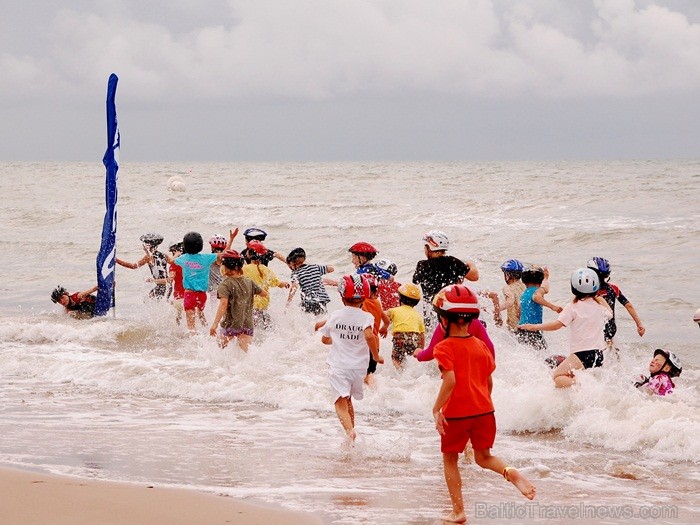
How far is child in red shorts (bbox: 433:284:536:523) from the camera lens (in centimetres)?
572

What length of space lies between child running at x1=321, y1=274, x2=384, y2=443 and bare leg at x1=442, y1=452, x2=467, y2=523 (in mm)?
1953

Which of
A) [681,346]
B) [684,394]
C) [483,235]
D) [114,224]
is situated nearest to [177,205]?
[483,235]

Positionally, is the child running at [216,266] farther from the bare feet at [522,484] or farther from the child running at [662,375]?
the bare feet at [522,484]

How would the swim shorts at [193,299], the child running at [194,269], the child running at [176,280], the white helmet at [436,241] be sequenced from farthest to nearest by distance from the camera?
the child running at [176,280]
the swim shorts at [193,299]
the child running at [194,269]
the white helmet at [436,241]

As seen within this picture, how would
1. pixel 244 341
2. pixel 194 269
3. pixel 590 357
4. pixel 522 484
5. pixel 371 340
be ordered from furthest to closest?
pixel 194 269 → pixel 244 341 → pixel 590 357 → pixel 371 340 → pixel 522 484

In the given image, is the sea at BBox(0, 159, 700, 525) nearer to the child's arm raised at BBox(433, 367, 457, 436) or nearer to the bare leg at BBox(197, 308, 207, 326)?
the bare leg at BBox(197, 308, 207, 326)

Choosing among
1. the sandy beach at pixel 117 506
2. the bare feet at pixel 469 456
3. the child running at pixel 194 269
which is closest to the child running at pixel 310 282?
the child running at pixel 194 269

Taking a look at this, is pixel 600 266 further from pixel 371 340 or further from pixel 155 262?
pixel 155 262

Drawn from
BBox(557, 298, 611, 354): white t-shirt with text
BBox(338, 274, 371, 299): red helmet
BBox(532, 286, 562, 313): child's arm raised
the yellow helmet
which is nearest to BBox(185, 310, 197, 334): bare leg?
the yellow helmet

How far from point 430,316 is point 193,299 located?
3158mm

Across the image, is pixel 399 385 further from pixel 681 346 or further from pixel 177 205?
pixel 177 205

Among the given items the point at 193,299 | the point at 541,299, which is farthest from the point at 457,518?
the point at 193,299

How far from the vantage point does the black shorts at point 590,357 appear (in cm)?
850

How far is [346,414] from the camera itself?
7883 millimetres
